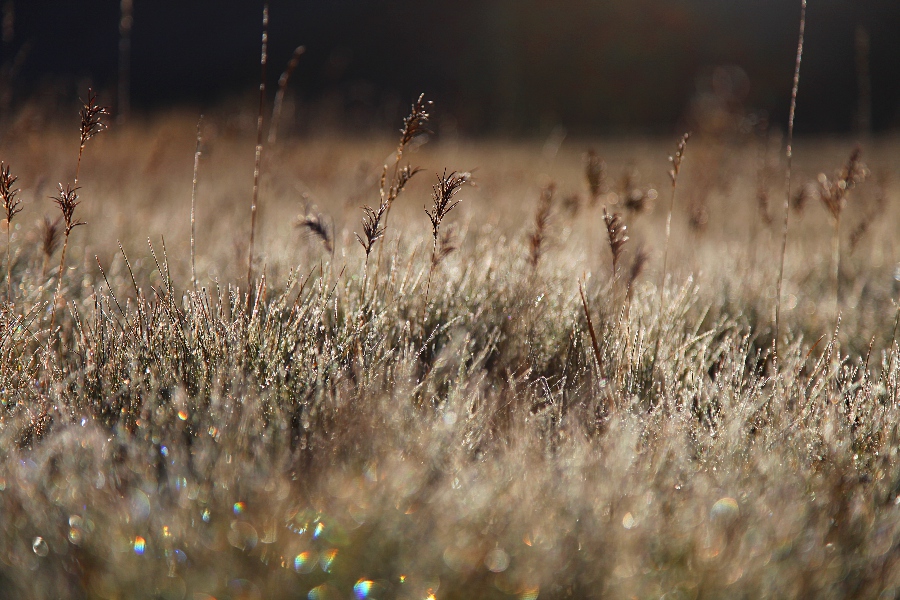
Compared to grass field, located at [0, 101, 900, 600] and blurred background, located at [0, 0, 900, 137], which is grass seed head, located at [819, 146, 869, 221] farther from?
blurred background, located at [0, 0, 900, 137]

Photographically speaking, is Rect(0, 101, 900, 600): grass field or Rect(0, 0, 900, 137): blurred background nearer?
Rect(0, 101, 900, 600): grass field

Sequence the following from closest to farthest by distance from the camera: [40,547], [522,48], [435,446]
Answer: [40,547]
[435,446]
[522,48]

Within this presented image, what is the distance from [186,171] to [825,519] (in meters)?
5.67

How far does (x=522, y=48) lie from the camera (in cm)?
2353

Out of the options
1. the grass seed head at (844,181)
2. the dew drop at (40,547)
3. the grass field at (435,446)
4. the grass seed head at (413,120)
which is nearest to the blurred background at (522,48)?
the grass seed head at (844,181)

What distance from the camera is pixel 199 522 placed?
3.78ft

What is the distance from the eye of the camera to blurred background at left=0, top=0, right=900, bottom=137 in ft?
66.4

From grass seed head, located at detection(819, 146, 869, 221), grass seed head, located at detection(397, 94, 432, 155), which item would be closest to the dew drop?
grass seed head, located at detection(397, 94, 432, 155)

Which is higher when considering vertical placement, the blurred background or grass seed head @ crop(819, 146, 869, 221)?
the blurred background

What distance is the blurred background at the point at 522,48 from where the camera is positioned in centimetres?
2023

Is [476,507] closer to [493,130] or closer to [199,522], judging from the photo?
[199,522]

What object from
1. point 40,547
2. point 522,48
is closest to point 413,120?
point 40,547

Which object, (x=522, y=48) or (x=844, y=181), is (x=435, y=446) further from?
(x=522, y=48)

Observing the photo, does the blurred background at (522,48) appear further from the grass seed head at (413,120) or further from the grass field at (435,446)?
the grass seed head at (413,120)
